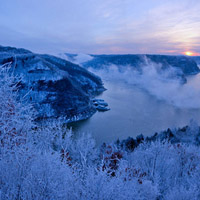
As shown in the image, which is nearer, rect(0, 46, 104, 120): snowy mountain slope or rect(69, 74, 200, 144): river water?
rect(69, 74, 200, 144): river water

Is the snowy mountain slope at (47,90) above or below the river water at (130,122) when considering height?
above

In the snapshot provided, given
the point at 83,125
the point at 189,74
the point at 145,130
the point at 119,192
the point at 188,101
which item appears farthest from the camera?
the point at 189,74

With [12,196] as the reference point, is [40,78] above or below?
above

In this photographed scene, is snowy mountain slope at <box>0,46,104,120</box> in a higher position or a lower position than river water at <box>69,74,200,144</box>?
higher

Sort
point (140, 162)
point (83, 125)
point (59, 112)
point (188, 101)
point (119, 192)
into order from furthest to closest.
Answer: point (188, 101)
point (59, 112)
point (83, 125)
point (140, 162)
point (119, 192)

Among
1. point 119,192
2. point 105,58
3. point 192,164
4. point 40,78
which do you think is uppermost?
point 105,58

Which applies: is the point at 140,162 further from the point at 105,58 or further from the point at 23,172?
the point at 105,58

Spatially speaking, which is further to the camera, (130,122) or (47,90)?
(47,90)

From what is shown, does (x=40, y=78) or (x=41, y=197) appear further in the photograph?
(x=40, y=78)

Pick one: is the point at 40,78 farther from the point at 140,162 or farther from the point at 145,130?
the point at 140,162

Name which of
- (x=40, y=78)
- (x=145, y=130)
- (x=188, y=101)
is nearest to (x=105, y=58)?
(x=188, y=101)

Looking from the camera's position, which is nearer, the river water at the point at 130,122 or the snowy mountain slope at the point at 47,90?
the river water at the point at 130,122
